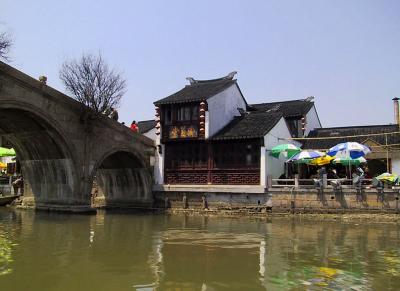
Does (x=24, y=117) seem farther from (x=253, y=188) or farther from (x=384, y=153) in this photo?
(x=384, y=153)

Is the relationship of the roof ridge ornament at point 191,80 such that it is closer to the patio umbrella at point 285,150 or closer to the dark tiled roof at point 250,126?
the dark tiled roof at point 250,126

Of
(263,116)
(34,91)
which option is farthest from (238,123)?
(34,91)

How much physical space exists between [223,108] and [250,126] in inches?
95.9

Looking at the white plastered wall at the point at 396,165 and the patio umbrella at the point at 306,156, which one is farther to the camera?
the white plastered wall at the point at 396,165

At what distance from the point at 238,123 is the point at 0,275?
18.8 meters

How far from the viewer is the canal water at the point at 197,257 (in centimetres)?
778

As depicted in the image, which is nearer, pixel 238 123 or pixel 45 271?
pixel 45 271

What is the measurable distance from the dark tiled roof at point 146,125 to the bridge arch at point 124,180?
28.8ft

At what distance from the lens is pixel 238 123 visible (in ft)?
83.7

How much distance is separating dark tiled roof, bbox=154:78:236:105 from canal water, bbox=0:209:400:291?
924 cm

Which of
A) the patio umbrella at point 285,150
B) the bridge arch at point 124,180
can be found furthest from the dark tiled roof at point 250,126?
the bridge arch at point 124,180

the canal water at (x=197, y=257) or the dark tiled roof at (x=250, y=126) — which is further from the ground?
the dark tiled roof at (x=250, y=126)

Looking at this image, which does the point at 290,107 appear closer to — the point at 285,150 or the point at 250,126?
the point at 250,126

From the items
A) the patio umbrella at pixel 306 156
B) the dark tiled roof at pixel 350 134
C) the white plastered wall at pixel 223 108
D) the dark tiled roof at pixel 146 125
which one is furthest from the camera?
the dark tiled roof at pixel 146 125
